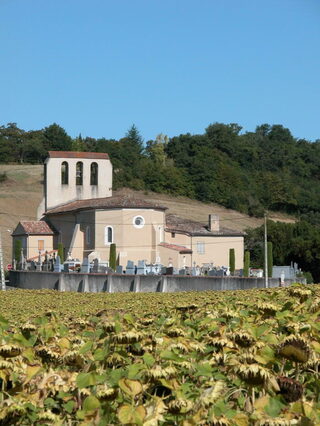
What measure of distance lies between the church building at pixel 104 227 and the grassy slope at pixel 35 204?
24.0 m

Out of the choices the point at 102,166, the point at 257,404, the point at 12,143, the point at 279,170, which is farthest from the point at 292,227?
the point at 257,404

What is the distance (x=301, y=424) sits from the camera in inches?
130

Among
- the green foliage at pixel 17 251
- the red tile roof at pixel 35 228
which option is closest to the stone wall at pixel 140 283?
the green foliage at pixel 17 251

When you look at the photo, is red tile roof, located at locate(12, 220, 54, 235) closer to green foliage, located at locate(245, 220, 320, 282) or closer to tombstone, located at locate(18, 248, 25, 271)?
tombstone, located at locate(18, 248, 25, 271)

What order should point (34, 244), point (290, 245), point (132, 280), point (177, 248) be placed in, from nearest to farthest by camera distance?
1. point (132, 280)
2. point (177, 248)
3. point (34, 244)
4. point (290, 245)

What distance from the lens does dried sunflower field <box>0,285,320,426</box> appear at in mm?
3662

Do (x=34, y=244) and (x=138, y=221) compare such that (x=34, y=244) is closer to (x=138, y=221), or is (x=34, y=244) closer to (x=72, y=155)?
(x=72, y=155)

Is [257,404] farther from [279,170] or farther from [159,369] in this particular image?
[279,170]

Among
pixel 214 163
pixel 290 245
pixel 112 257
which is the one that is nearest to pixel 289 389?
pixel 112 257

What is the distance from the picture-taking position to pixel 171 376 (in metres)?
4.53

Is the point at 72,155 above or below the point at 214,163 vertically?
below

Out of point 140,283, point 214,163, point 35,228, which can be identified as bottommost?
point 140,283

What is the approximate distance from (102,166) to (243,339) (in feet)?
229

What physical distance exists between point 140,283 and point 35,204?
66.8 m
